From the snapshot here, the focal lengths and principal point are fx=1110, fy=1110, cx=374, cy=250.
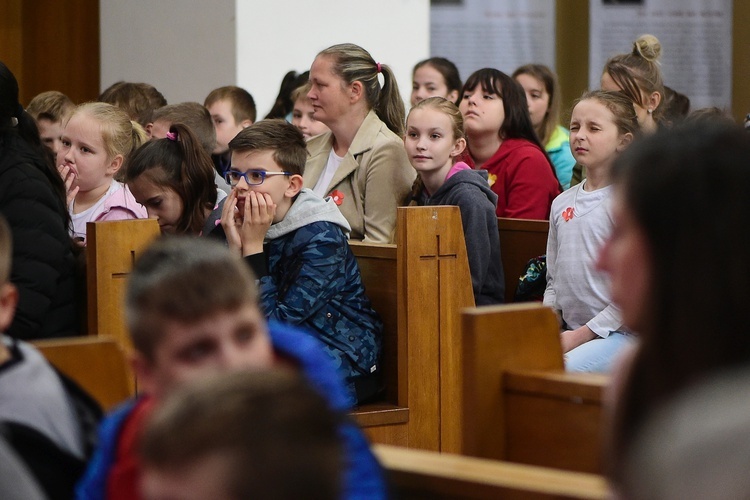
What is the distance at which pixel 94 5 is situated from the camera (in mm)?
7160

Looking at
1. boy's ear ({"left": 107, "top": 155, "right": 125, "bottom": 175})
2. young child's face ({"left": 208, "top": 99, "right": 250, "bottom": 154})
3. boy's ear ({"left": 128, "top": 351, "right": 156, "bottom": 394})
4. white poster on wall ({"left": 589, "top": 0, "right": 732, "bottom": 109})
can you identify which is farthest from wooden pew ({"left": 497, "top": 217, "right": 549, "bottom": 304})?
white poster on wall ({"left": 589, "top": 0, "right": 732, "bottom": 109})

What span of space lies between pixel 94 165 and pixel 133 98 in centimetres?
157

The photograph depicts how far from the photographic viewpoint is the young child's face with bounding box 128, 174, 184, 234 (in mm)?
3500

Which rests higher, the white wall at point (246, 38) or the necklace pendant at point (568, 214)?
the white wall at point (246, 38)

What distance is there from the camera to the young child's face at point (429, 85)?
5.71m

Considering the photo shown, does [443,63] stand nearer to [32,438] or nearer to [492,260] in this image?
[492,260]

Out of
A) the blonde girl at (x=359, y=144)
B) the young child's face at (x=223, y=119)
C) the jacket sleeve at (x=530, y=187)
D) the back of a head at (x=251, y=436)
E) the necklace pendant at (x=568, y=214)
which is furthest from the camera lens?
the young child's face at (x=223, y=119)

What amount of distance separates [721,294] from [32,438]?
0.90 m

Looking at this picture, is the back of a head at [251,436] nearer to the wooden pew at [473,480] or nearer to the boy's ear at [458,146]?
the wooden pew at [473,480]

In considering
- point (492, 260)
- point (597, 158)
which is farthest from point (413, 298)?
point (597, 158)

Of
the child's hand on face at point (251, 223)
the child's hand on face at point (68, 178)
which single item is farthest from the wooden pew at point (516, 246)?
the child's hand on face at point (68, 178)

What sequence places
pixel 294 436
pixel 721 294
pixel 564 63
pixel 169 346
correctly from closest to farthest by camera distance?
pixel 294 436 < pixel 721 294 < pixel 169 346 < pixel 564 63

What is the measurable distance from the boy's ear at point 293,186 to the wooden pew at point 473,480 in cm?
185

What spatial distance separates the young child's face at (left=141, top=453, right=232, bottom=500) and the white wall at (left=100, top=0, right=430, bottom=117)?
17.2ft
